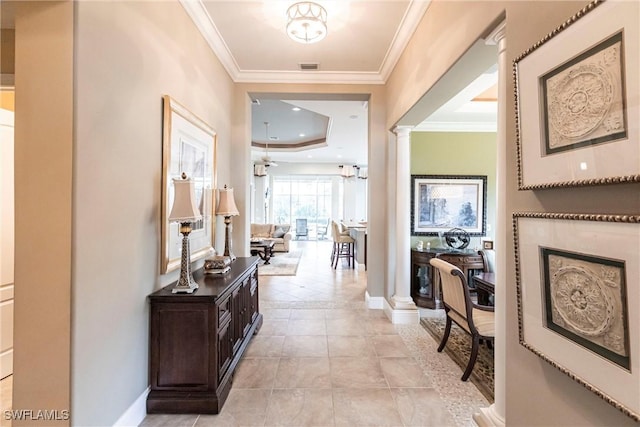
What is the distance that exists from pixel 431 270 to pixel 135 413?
12.2 feet

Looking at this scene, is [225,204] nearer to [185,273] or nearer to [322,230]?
[185,273]

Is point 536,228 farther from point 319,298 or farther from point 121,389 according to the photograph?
point 319,298

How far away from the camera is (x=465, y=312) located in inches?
100

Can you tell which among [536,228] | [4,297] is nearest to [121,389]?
[4,297]

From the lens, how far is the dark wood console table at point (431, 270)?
4.20 meters

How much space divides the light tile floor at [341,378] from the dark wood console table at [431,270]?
0.75 meters

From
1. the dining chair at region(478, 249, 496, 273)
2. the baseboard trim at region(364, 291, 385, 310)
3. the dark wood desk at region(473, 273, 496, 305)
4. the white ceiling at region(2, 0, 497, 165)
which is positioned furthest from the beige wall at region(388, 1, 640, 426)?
the dining chair at region(478, 249, 496, 273)

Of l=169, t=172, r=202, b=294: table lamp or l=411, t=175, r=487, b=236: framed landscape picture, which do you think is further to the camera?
l=411, t=175, r=487, b=236: framed landscape picture

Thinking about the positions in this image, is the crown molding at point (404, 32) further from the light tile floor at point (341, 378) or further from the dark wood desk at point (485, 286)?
the light tile floor at point (341, 378)

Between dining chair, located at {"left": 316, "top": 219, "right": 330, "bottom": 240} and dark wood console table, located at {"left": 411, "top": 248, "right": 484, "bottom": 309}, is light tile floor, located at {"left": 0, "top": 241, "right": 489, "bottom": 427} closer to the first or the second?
dark wood console table, located at {"left": 411, "top": 248, "right": 484, "bottom": 309}

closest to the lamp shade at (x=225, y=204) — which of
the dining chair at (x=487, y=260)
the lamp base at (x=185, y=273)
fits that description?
the lamp base at (x=185, y=273)

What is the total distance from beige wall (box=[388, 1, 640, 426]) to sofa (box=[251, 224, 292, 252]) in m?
7.21

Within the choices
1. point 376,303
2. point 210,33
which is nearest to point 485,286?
point 376,303

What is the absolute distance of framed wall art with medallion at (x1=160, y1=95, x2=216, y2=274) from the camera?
216cm
